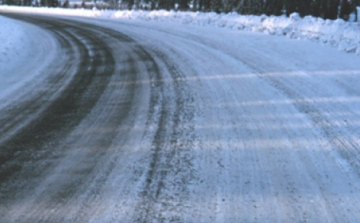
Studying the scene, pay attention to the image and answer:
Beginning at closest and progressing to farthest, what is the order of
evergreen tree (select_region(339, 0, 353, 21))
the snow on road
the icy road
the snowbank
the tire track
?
the icy road → the tire track → the snow on road → the snowbank → evergreen tree (select_region(339, 0, 353, 21))

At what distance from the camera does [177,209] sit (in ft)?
9.16

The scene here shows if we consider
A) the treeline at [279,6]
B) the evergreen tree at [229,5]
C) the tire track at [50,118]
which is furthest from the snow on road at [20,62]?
the evergreen tree at [229,5]

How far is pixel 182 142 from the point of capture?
398 centimetres

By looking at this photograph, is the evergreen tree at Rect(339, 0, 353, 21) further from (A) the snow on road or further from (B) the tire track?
(B) the tire track

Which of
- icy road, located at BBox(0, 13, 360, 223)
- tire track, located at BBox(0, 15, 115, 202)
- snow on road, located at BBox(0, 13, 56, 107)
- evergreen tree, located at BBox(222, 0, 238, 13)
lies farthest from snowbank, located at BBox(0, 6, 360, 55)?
evergreen tree, located at BBox(222, 0, 238, 13)

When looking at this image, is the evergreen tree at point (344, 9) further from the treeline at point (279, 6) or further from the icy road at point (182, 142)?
the icy road at point (182, 142)

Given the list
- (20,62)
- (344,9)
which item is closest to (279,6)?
(344,9)

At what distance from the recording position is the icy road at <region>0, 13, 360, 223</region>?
2.86 metres

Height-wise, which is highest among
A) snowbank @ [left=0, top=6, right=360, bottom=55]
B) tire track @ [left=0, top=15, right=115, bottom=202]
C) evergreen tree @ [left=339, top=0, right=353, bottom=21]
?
evergreen tree @ [left=339, top=0, right=353, bottom=21]

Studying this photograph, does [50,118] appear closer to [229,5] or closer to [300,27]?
[300,27]

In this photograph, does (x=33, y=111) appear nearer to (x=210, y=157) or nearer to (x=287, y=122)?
(x=210, y=157)

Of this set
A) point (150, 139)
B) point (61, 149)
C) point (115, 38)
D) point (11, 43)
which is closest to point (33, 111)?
point (61, 149)

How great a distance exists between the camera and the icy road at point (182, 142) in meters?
2.86

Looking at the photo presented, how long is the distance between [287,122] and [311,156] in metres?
0.93
